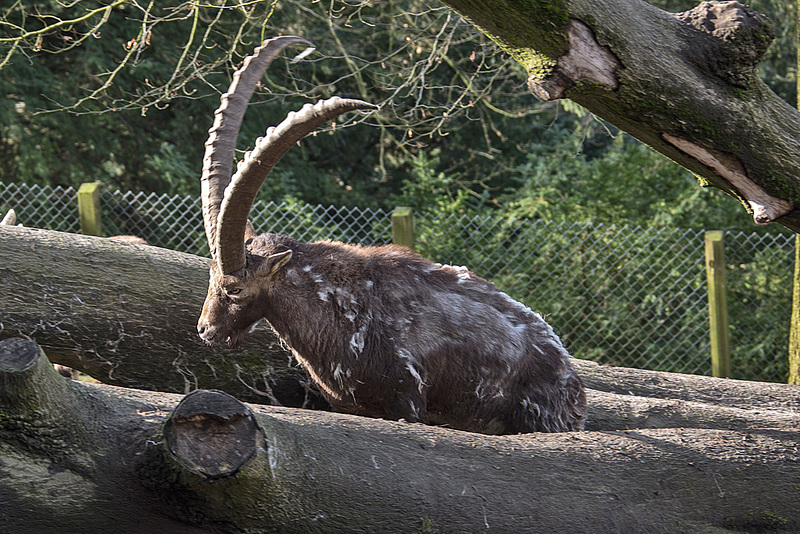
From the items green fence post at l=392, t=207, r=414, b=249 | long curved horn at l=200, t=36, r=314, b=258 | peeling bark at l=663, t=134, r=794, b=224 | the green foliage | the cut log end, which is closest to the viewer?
the cut log end

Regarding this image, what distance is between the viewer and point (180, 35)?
11.7m

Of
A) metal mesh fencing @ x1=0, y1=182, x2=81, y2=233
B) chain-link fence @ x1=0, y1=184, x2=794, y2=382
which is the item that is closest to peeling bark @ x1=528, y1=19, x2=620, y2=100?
chain-link fence @ x1=0, y1=184, x2=794, y2=382

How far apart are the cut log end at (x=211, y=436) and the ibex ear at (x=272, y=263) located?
129cm

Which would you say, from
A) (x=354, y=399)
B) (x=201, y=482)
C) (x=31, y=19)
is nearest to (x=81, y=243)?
(x=354, y=399)

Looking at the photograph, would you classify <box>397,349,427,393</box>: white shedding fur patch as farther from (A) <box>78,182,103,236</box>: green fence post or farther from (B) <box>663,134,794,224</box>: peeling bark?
(A) <box>78,182,103,236</box>: green fence post

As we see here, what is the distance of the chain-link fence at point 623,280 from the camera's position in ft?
27.3

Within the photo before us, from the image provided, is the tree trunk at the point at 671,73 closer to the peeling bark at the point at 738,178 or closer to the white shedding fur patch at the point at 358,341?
the peeling bark at the point at 738,178

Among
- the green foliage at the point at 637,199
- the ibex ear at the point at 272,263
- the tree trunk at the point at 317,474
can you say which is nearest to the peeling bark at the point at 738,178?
the tree trunk at the point at 317,474

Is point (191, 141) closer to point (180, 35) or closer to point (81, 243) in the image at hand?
point (180, 35)

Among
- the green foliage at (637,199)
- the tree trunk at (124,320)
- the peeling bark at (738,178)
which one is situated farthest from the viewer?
the green foliage at (637,199)

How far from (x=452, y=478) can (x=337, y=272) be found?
1332 mm

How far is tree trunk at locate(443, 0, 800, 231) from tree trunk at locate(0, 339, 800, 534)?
115 centimetres

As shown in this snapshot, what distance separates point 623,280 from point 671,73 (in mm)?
5841

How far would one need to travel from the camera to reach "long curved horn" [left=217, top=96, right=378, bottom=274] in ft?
10.0
